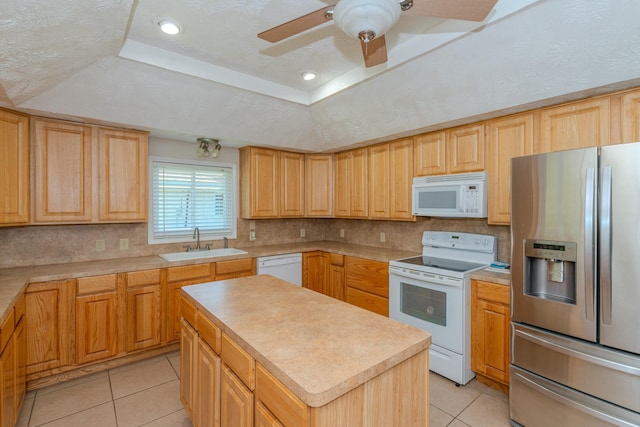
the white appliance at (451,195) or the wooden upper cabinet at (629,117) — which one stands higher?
the wooden upper cabinet at (629,117)

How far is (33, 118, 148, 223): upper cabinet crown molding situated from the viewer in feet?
8.76

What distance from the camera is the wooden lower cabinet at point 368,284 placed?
10.7 feet

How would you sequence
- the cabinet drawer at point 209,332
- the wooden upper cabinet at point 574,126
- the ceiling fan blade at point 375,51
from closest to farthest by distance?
the cabinet drawer at point 209,332, the ceiling fan blade at point 375,51, the wooden upper cabinet at point 574,126

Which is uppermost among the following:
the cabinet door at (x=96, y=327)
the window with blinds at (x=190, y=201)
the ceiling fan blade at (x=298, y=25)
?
the ceiling fan blade at (x=298, y=25)

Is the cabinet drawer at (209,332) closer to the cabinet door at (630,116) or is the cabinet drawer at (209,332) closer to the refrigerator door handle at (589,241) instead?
the refrigerator door handle at (589,241)

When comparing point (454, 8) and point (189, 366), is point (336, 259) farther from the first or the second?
point (454, 8)

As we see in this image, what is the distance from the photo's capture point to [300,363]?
109cm

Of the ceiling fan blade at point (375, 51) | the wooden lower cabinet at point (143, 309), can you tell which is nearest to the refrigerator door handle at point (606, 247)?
the ceiling fan blade at point (375, 51)

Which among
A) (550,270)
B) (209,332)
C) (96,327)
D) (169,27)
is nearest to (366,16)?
(169,27)

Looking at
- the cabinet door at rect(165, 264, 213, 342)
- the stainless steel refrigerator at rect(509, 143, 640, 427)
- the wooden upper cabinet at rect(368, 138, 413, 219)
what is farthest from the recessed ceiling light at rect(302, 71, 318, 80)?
the cabinet door at rect(165, 264, 213, 342)

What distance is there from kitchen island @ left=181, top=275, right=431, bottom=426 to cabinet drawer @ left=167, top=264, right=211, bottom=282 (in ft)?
4.42

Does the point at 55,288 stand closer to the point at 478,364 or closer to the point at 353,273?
the point at 353,273

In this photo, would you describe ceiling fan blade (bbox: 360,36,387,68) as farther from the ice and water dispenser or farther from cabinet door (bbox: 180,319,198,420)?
cabinet door (bbox: 180,319,198,420)

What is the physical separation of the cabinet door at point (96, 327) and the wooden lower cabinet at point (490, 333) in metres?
3.16
